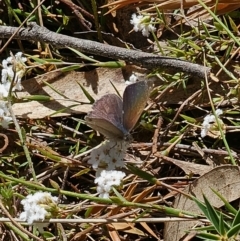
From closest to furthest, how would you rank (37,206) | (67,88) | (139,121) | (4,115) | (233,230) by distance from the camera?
(233,230) < (37,206) < (4,115) < (139,121) < (67,88)

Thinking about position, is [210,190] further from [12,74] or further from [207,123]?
[12,74]

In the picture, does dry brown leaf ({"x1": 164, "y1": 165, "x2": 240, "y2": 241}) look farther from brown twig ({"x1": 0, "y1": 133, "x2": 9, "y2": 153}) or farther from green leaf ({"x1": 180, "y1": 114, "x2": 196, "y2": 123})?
brown twig ({"x1": 0, "y1": 133, "x2": 9, "y2": 153})

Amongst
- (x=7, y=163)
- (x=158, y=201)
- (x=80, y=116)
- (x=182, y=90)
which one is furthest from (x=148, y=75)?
(x=7, y=163)

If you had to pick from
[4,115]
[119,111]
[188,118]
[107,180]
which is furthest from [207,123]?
[4,115]

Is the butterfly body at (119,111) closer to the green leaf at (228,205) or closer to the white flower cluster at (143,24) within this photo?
the green leaf at (228,205)

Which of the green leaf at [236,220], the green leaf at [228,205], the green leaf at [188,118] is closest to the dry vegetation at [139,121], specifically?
the green leaf at [188,118]

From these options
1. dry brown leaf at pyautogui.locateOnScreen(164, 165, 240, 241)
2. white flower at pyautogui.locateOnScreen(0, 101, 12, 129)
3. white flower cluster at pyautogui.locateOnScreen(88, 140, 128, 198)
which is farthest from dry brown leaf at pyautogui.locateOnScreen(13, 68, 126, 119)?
dry brown leaf at pyautogui.locateOnScreen(164, 165, 240, 241)
